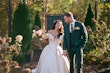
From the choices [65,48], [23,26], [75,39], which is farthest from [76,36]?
[23,26]

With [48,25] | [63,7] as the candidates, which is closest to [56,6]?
[63,7]

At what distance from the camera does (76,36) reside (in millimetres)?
8859

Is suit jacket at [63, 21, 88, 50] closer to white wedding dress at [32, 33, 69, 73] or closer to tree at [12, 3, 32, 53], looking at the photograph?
white wedding dress at [32, 33, 69, 73]

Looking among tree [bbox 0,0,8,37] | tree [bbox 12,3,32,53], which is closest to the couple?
tree [bbox 12,3,32,53]

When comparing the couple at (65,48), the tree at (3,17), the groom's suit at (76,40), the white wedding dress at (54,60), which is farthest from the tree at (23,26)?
the tree at (3,17)

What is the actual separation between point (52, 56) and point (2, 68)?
1535 millimetres

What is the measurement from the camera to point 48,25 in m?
21.3

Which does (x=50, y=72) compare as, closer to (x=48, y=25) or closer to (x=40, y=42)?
(x=40, y=42)

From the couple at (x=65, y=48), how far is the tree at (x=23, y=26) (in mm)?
5632

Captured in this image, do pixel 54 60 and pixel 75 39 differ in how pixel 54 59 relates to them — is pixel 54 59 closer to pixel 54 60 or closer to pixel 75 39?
pixel 54 60

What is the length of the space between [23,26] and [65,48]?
702cm

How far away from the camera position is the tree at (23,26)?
1559 cm

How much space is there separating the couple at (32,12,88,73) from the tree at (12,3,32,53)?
5.63 m

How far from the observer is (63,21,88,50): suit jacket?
873 centimetres
